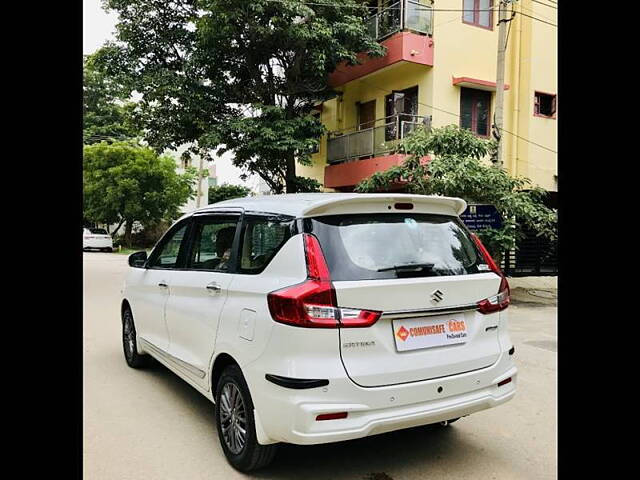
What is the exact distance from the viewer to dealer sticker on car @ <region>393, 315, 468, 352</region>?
2.91 meters

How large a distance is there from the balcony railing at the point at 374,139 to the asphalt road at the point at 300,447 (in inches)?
331

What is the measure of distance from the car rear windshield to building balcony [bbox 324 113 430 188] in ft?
29.3

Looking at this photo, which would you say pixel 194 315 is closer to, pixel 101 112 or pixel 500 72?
pixel 500 72

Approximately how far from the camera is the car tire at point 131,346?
5.46 meters

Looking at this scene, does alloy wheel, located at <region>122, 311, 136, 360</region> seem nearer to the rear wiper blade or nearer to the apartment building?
the rear wiper blade

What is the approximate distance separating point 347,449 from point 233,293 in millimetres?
1332

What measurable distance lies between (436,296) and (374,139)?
39.3 ft

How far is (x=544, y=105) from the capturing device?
51.4 ft

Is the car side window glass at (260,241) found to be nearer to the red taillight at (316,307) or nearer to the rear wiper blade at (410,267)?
the red taillight at (316,307)

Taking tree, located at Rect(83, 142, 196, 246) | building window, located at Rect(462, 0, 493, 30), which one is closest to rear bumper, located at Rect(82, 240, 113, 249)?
tree, located at Rect(83, 142, 196, 246)

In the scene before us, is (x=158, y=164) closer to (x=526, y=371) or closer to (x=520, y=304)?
(x=520, y=304)

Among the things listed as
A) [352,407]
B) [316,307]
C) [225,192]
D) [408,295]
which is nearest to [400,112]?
[408,295]
